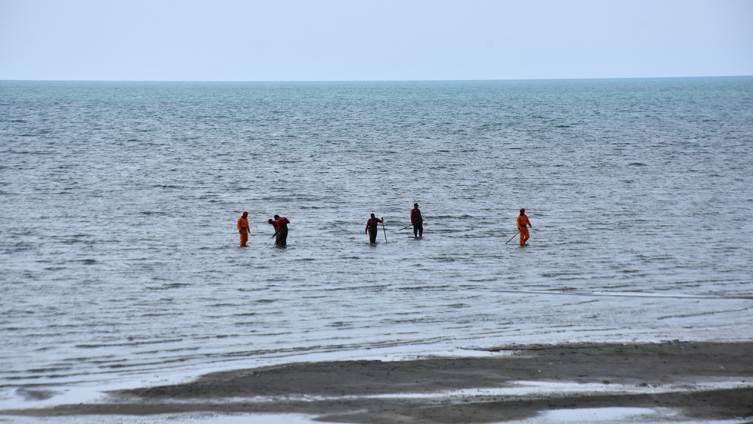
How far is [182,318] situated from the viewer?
15.8 m

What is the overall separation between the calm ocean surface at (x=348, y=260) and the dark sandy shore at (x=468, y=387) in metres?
0.82

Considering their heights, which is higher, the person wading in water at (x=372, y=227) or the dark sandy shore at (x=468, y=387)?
the person wading in water at (x=372, y=227)

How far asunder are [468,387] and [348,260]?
10.8 meters

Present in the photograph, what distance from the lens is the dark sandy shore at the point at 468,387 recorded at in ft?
34.7

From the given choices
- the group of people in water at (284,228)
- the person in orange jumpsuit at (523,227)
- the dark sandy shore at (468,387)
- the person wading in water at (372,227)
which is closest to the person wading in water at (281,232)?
the group of people in water at (284,228)

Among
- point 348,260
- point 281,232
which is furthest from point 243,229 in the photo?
point 348,260

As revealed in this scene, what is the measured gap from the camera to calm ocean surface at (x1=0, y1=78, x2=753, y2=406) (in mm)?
14117

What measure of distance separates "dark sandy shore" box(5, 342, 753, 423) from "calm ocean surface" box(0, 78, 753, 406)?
82cm

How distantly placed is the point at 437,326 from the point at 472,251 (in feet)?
26.4

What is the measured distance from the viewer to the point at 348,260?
2184 cm

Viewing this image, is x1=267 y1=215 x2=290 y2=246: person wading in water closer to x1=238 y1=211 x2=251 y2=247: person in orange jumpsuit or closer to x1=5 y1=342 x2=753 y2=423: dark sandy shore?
x1=238 y1=211 x2=251 y2=247: person in orange jumpsuit

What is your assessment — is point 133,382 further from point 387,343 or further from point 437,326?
point 437,326

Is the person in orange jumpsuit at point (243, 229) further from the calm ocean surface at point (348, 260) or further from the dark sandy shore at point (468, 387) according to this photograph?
the dark sandy shore at point (468, 387)

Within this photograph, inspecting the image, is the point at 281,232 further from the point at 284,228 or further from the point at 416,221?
the point at 416,221
